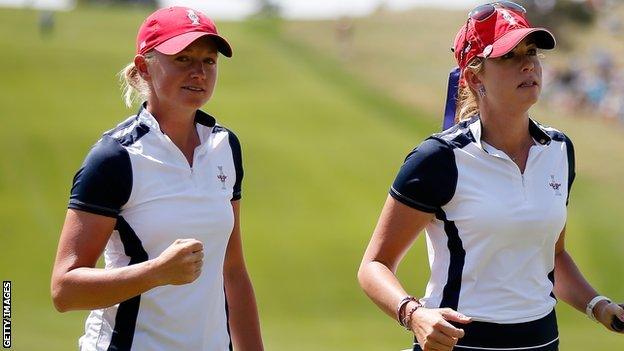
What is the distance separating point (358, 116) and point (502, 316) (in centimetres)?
2490

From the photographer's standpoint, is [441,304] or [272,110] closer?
[441,304]

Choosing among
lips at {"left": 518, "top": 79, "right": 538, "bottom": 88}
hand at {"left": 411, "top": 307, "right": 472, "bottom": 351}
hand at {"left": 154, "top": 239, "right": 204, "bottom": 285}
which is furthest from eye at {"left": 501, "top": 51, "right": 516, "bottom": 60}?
hand at {"left": 154, "top": 239, "right": 204, "bottom": 285}

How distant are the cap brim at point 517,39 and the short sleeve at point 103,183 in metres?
1.31

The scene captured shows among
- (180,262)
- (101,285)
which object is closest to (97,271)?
(101,285)

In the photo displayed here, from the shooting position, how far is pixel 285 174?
23156 mm

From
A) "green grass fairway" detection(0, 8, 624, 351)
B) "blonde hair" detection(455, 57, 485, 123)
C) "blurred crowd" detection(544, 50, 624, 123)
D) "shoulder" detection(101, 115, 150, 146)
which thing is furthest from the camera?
"blurred crowd" detection(544, 50, 624, 123)

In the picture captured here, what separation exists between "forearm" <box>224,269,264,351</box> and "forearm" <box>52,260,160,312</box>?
68 centimetres

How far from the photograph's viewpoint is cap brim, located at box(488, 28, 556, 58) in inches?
150

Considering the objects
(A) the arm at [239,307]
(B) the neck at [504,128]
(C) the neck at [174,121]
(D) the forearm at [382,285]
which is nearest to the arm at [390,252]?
(D) the forearm at [382,285]

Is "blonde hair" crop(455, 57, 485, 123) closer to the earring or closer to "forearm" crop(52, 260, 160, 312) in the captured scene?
the earring

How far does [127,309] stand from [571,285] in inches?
65.1

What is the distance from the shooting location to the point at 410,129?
2747cm

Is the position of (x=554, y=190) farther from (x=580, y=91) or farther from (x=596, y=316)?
(x=580, y=91)

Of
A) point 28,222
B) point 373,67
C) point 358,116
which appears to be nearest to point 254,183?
point 28,222
